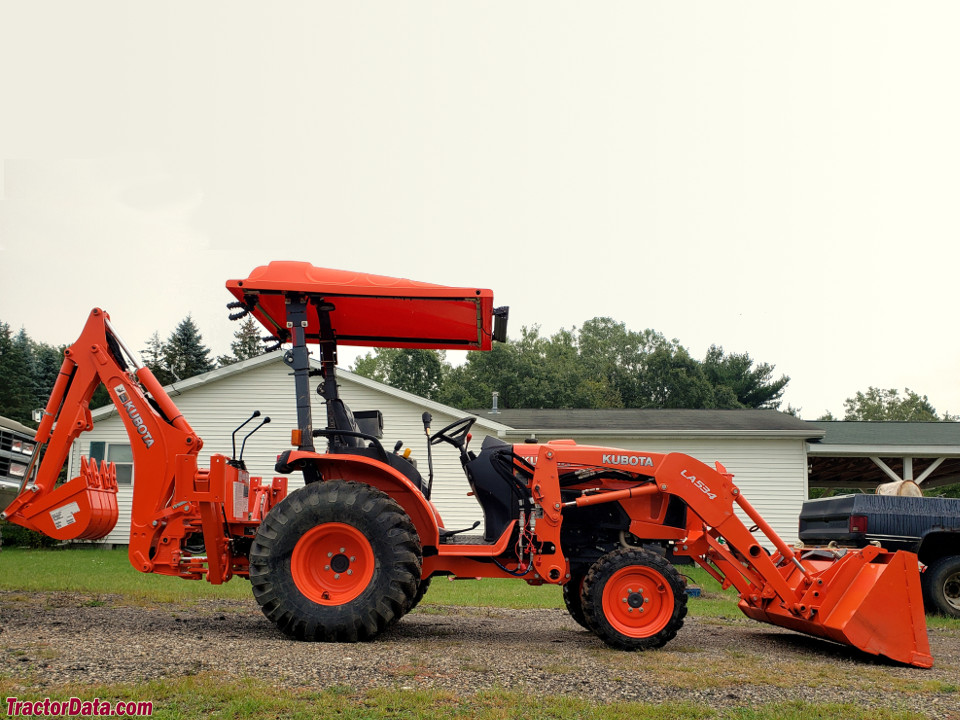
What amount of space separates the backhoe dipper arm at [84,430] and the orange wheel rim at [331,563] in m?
1.54

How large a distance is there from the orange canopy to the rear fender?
132cm

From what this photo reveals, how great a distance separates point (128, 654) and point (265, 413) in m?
16.2

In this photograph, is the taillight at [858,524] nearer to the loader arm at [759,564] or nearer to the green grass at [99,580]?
the loader arm at [759,564]

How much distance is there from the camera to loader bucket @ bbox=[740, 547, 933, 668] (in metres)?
7.00

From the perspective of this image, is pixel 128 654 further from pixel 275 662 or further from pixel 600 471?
pixel 600 471

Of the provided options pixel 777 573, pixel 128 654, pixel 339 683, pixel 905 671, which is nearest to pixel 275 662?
pixel 339 683

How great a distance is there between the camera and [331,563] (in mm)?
7109

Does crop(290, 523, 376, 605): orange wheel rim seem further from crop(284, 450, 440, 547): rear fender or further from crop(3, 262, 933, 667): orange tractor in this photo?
crop(284, 450, 440, 547): rear fender

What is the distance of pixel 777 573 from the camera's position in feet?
24.4

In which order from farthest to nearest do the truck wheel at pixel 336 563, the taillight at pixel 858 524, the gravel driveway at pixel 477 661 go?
the taillight at pixel 858 524
the truck wheel at pixel 336 563
the gravel driveway at pixel 477 661

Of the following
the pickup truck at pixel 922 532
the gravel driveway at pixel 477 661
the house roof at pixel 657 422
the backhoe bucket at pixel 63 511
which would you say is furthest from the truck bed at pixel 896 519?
the house roof at pixel 657 422

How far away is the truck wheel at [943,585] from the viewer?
36.6 feet

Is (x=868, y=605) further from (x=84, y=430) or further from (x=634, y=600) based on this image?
(x=84, y=430)

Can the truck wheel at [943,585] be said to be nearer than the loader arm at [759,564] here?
No
